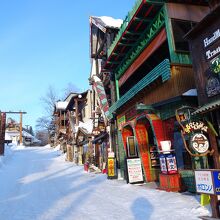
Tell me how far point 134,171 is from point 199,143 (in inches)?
242

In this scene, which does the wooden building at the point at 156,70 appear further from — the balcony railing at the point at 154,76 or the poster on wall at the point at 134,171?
the poster on wall at the point at 134,171

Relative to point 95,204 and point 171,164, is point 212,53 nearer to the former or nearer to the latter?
point 171,164

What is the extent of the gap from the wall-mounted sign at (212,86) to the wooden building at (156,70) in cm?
111

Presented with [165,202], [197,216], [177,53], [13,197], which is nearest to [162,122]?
[177,53]

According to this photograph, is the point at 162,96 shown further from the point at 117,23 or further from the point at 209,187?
the point at 117,23

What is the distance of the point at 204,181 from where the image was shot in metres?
6.41

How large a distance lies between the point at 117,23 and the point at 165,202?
16.3m

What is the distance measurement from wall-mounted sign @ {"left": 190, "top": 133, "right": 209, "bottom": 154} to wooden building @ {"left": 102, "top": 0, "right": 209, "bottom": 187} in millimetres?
2152

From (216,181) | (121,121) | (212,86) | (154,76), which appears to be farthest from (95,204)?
(121,121)

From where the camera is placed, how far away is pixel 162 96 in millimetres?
11203

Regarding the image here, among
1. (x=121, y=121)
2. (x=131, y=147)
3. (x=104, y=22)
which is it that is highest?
(x=104, y=22)

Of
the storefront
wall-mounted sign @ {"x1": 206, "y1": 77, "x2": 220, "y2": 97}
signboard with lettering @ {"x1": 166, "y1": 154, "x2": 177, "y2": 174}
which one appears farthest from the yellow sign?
wall-mounted sign @ {"x1": 206, "y1": 77, "x2": 220, "y2": 97}

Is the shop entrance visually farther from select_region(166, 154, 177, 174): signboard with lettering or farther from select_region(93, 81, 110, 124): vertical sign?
select_region(93, 81, 110, 124): vertical sign

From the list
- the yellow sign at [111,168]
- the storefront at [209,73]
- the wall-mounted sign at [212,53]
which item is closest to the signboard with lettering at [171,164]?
the storefront at [209,73]
